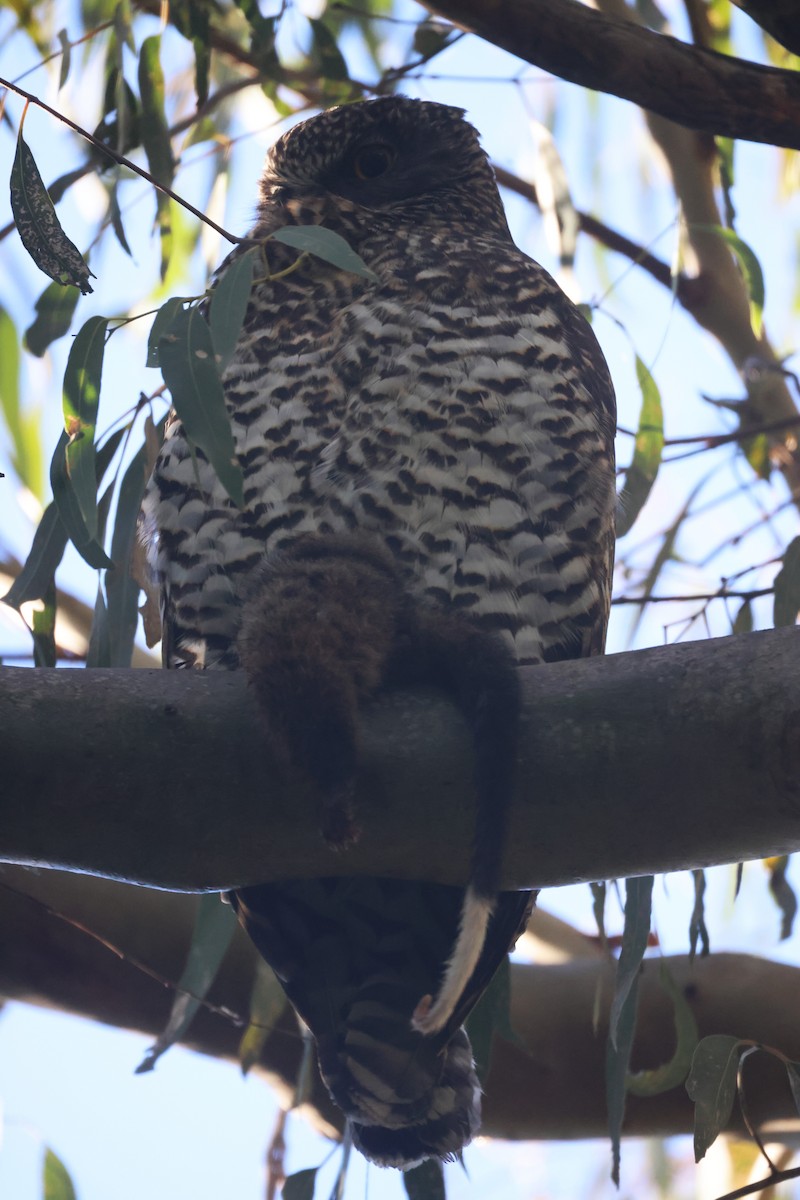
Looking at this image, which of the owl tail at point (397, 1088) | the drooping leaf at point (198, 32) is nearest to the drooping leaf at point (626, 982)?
the owl tail at point (397, 1088)

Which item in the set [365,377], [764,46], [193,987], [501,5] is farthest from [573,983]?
[764,46]

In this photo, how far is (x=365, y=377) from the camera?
84.0 inches

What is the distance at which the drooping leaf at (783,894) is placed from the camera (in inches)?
104

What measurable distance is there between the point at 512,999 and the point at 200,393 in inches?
63.1

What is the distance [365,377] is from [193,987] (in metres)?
1.01

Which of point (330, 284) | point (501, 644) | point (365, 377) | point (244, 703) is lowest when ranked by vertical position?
point (244, 703)

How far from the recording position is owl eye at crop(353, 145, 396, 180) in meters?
2.82

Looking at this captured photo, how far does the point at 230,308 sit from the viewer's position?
167 cm

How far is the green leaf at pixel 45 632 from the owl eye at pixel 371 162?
3.76 feet

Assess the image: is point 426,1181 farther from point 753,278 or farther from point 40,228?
point 753,278

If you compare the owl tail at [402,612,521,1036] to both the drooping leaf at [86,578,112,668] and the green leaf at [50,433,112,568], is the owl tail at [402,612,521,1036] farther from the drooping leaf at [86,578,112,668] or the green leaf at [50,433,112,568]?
the drooping leaf at [86,578,112,668]

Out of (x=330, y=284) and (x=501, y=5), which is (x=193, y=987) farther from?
(x=501, y=5)

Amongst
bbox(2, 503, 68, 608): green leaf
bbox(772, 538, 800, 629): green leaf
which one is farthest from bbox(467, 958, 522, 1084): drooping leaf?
bbox(2, 503, 68, 608): green leaf

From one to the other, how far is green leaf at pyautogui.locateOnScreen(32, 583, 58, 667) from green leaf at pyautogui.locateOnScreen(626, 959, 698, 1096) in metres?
1.16
